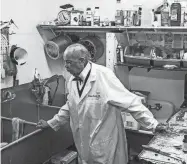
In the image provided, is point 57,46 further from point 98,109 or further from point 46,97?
point 98,109

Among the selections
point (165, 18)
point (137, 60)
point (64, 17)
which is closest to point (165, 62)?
point (137, 60)

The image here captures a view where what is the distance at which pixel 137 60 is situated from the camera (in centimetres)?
277

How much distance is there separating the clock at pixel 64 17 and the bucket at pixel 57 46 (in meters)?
0.19

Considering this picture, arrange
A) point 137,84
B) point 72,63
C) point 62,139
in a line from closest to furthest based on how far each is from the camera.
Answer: point 72,63, point 62,139, point 137,84

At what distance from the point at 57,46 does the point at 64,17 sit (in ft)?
1.13

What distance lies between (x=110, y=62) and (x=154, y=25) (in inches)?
23.2

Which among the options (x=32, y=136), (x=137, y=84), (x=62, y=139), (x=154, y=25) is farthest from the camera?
(x=137, y=84)

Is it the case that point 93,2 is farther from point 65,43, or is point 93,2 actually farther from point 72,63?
point 72,63

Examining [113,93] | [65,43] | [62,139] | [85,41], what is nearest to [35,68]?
[65,43]

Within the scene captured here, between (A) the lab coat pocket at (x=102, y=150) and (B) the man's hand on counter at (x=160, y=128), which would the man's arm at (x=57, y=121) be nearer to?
(A) the lab coat pocket at (x=102, y=150)

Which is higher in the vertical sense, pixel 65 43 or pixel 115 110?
pixel 65 43

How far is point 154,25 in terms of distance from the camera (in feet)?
8.55

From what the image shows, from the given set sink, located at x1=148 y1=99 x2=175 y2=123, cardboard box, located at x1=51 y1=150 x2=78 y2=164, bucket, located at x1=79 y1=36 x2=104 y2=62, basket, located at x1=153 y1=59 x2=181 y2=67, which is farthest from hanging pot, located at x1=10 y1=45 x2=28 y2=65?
sink, located at x1=148 y1=99 x2=175 y2=123

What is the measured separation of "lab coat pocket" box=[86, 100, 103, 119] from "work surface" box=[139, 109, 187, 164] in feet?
1.49
